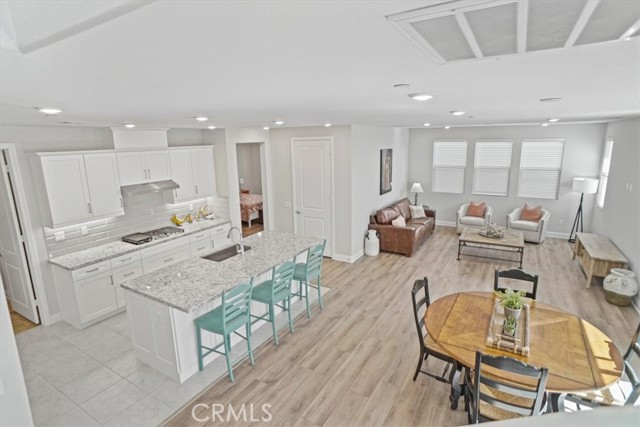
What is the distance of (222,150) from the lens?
6.68 m

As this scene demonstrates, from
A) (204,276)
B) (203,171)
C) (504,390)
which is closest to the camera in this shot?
(504,390)

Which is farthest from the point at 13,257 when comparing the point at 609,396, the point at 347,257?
the point at 609,396

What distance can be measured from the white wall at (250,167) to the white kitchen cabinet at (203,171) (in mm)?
3614

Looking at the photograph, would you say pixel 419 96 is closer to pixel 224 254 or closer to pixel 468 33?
pixel 468 33

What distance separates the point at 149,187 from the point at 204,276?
249 cm

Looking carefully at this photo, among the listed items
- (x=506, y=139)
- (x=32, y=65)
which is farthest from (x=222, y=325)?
(x=506, y=139)

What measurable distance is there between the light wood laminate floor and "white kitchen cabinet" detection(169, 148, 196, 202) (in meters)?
2.98

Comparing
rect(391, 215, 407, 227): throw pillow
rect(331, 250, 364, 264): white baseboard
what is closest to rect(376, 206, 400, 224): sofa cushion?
rect(391, 215, 407, 227): throw pillow

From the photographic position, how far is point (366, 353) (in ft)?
13.4

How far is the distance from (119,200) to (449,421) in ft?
17.2

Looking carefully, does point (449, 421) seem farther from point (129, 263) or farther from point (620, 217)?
point (620, 217)

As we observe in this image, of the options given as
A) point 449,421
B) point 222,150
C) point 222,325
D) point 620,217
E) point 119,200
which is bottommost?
point 449,421

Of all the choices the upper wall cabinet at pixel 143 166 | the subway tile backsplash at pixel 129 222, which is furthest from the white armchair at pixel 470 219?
the upper wall cabinet at pixel 143 166

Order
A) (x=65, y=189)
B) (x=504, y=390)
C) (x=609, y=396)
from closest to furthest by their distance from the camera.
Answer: (x=504, y=390) → (x=609, y=396) → (x=65, y=189)
